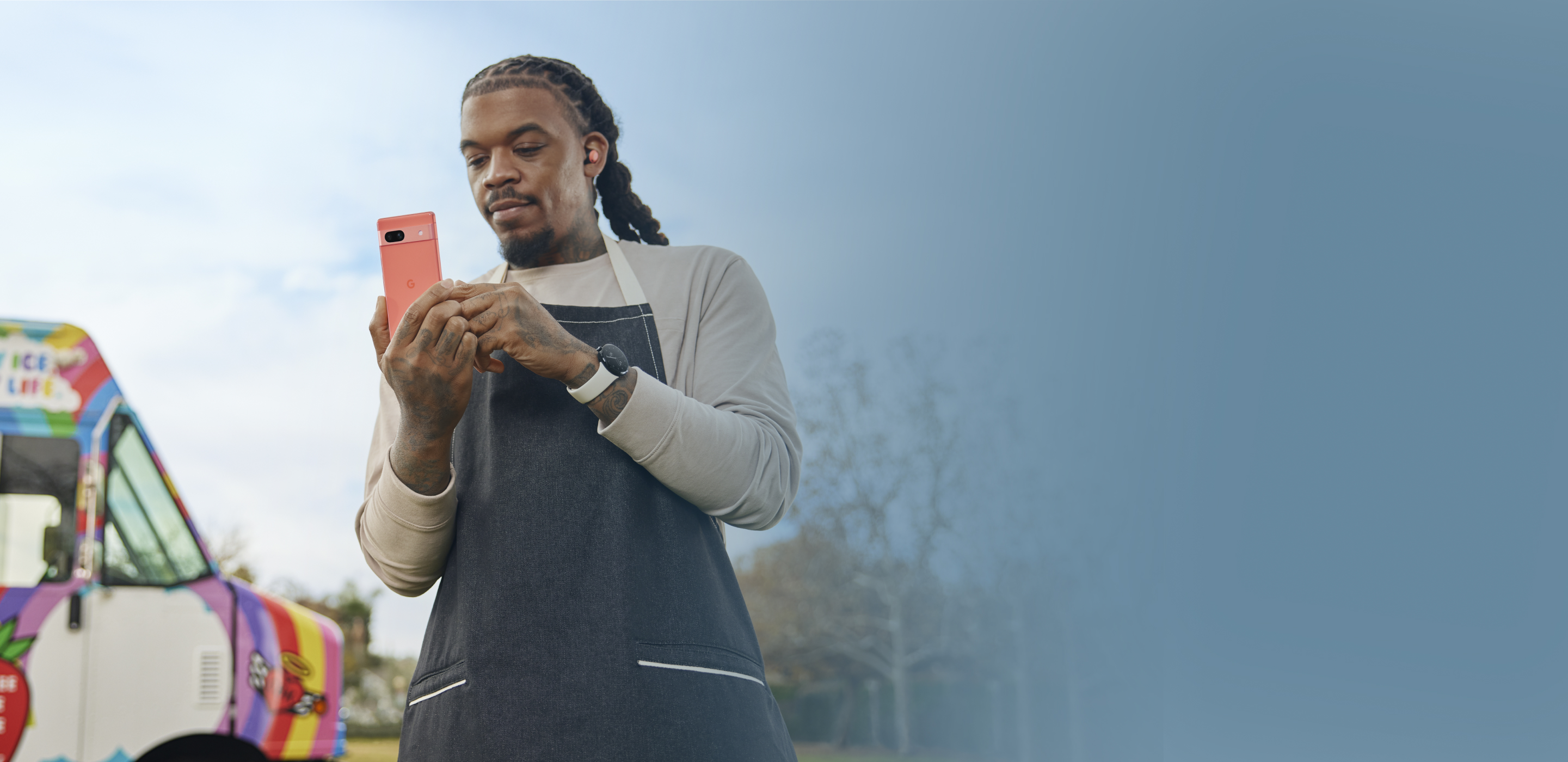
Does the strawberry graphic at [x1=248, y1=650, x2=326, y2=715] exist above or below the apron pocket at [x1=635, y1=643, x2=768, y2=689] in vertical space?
below

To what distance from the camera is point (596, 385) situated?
1111mm

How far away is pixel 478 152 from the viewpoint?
138 cm

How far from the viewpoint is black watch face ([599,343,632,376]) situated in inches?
43.8

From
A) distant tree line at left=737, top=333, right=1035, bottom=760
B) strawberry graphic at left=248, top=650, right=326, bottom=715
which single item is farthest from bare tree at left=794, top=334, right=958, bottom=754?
strawberry graphic at left=248, top=650, right=326, bottom=715

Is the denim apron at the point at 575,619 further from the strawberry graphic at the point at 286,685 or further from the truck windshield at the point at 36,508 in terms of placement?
the truck windshield at the point at 36,508

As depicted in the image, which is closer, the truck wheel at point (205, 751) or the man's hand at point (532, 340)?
the man's hand at point (532, 340)

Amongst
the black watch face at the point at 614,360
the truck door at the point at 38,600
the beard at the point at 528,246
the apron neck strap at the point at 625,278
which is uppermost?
the beard at the point at 528,246

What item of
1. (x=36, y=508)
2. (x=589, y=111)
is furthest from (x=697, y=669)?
(x=36, y=508)

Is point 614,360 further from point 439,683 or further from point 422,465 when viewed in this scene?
point 439,683

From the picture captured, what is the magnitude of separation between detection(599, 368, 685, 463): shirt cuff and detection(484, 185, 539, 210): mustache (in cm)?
39

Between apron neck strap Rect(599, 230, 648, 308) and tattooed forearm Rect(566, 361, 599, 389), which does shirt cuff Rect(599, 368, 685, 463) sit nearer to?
tattooed forearm Rect(566, 361, 599, 389)

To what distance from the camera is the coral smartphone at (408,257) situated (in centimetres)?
126

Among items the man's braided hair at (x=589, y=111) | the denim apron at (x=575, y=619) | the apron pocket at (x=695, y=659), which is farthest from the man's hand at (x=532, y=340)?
the man's braided hair at (x=589, y=111)

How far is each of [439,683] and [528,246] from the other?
570 millimetres
